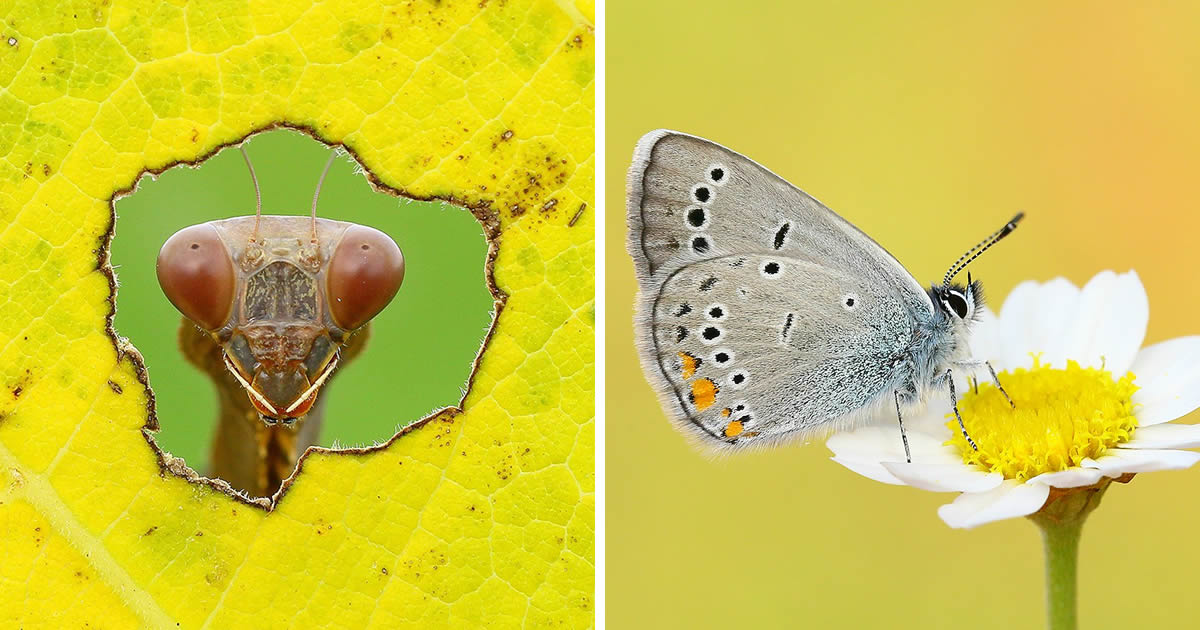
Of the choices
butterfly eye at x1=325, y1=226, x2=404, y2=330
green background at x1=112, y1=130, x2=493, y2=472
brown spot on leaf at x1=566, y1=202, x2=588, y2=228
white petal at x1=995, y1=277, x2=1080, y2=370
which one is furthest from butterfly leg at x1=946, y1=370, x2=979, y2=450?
butterfly eye at x1=325, y1=226, x2=404, y2=330

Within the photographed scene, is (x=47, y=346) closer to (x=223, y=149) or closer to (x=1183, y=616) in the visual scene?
(x=223, y=149)

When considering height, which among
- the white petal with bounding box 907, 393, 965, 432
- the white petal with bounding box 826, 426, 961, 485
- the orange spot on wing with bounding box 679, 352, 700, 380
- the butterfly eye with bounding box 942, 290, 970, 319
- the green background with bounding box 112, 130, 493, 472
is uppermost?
the butterfly eye with bounding box 942, 290, 970, 319

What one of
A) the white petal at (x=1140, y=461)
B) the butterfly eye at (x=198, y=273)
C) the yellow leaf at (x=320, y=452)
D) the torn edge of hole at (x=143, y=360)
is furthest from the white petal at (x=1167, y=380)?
the butterfly eye at (x=198, y=273)

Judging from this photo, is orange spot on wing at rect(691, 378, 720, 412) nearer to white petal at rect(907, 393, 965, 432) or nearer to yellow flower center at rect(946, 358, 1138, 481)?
white petal at rect(907, 393, 965, 432)

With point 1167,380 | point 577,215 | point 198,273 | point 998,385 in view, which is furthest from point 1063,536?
point 198,273

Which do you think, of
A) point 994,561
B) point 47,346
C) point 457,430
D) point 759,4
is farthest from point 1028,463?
point 759,4

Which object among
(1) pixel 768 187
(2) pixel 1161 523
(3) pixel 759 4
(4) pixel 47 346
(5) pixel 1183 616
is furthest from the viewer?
(3) pixel 759 4
